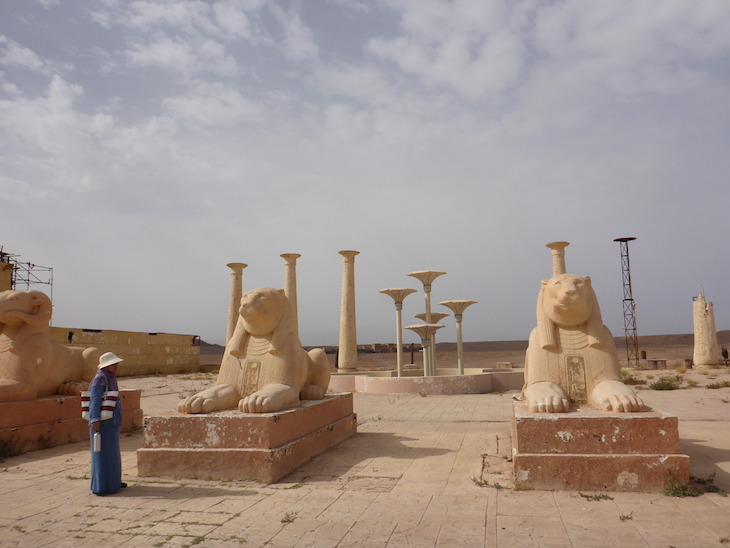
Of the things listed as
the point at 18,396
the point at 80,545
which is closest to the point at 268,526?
the point at 80,545

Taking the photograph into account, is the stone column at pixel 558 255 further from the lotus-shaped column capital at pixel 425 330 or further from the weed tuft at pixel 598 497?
the weed tuft at pixel 598 497

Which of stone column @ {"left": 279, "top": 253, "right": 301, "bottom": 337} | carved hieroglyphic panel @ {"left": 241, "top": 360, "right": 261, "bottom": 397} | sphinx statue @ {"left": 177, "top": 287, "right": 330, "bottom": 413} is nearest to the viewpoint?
sphinx statue @ {"left": 177, "top": 287, "right": 330, "bottom": 413}

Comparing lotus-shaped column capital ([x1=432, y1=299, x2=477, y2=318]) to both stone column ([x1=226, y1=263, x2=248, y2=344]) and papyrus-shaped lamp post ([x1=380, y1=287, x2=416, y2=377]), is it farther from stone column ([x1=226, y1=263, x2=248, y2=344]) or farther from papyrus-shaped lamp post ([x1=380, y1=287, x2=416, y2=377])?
stone column ([x1=226, y1=263, x2=248, y2=344])

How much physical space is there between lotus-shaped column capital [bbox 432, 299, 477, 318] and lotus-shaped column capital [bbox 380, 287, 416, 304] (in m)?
1.03

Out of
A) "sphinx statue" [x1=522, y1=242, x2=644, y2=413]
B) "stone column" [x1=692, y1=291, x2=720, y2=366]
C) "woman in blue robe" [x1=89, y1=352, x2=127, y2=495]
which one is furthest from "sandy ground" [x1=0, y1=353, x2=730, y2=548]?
"stone column" [x1=692, y1=291, x2=720, y2=366]

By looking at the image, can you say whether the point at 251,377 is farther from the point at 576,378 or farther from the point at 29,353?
the point at 576,378

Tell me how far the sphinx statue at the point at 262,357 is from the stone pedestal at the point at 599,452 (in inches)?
98.8

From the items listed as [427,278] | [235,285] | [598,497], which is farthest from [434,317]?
[598,497]

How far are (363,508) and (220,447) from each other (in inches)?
65.7

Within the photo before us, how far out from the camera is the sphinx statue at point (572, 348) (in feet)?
17.2

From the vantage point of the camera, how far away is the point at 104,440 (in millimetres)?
4613

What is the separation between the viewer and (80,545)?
134 inches

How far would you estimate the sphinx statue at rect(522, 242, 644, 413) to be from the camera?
5238 millimetres

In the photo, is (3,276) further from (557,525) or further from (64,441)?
(557,525)
